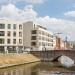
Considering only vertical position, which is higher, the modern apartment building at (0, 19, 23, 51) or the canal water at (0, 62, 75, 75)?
the modern apartment building at (0, 19, 23, 51)

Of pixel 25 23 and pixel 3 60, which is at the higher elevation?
pixel 25 23

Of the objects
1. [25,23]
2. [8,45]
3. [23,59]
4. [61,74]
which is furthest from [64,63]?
[25,23]

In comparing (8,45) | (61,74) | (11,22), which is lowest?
(61,74)

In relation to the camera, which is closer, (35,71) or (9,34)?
(35,71)

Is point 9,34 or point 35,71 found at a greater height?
point 9,34

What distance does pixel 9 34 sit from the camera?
161m

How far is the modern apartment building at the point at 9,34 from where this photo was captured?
16000 centimetres

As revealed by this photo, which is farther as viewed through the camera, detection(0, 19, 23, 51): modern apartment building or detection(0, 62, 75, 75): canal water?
detection(0, 19, 23, 51): modern apartment building

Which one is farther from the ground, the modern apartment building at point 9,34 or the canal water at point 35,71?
the modern apartment building at point 9,34

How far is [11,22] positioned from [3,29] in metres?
5.85

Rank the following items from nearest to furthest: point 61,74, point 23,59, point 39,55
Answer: point 61,74
point 23,59
point 39,55

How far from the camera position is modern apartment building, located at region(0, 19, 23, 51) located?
16000 centimetres

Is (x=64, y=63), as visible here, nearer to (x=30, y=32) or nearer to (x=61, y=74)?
(x=61, y=74)

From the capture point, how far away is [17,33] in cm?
16375
